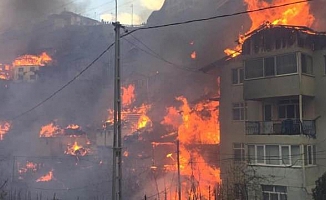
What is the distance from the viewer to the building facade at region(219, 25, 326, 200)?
19.2m

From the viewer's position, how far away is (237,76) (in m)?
23.8

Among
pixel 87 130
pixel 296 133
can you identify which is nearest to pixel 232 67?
pixel 296 133

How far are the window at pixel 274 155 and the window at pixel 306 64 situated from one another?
158 inches

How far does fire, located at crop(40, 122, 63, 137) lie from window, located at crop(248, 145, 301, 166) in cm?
2790

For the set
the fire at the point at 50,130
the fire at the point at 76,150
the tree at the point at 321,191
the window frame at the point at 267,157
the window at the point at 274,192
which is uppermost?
the fire at the point at 50,130

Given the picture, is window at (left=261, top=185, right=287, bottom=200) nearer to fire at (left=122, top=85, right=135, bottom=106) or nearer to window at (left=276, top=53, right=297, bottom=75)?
window at (left=276, top=53, right=297, bottom=75)

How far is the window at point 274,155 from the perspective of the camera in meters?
19.1

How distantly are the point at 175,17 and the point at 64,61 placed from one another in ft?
58.1

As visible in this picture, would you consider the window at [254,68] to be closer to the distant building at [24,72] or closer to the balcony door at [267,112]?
the balcony door at [267,112]

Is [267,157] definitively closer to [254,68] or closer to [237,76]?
[254,68]

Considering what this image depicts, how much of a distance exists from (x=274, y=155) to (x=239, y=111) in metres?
4.58

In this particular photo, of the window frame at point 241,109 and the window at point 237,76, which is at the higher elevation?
the window at point 237,76

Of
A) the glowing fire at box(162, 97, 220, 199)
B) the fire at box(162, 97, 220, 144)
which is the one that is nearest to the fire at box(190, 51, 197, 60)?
the fire at box(162, 97, 220, 144)

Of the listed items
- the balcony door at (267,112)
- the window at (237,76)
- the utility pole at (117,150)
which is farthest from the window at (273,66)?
the utility pole at (117,150)
